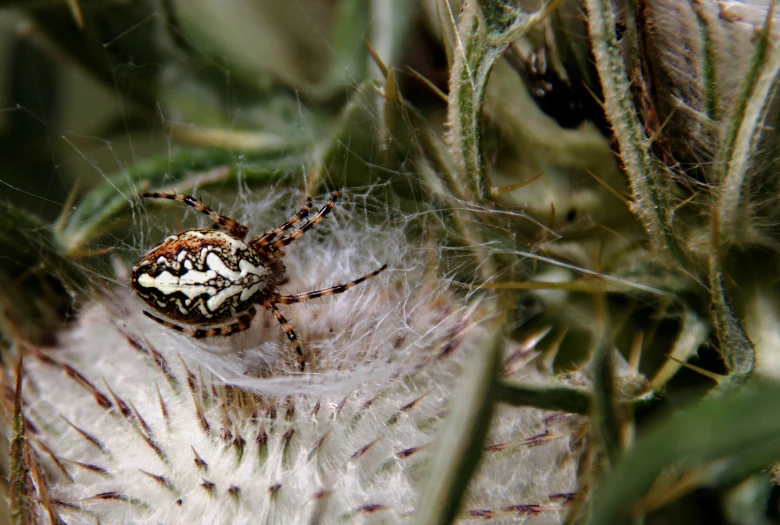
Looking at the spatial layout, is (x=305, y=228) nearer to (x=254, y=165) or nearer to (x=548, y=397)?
(x=254, y=165)

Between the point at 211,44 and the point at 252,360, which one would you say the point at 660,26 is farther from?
the point at 211,44

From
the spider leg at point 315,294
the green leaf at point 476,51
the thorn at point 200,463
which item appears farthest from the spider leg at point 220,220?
the green leaf at point 476,51

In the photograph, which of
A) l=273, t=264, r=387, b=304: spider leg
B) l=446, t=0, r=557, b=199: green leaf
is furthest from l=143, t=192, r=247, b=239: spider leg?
l=446, t=0, r=557, b=199: green leaf

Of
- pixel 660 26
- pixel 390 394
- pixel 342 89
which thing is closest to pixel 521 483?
pixel 390 394

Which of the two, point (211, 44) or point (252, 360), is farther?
point (211, 44)

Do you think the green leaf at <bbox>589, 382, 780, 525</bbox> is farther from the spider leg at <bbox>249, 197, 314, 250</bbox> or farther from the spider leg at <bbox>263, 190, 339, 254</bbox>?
the spider leg at <bbox>249, 197, 314, 250</bbox>

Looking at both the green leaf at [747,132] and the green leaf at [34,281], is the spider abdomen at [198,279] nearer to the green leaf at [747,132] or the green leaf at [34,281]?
the green leaf at [34,281]

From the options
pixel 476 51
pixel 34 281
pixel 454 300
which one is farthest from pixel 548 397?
pixel 34 281
